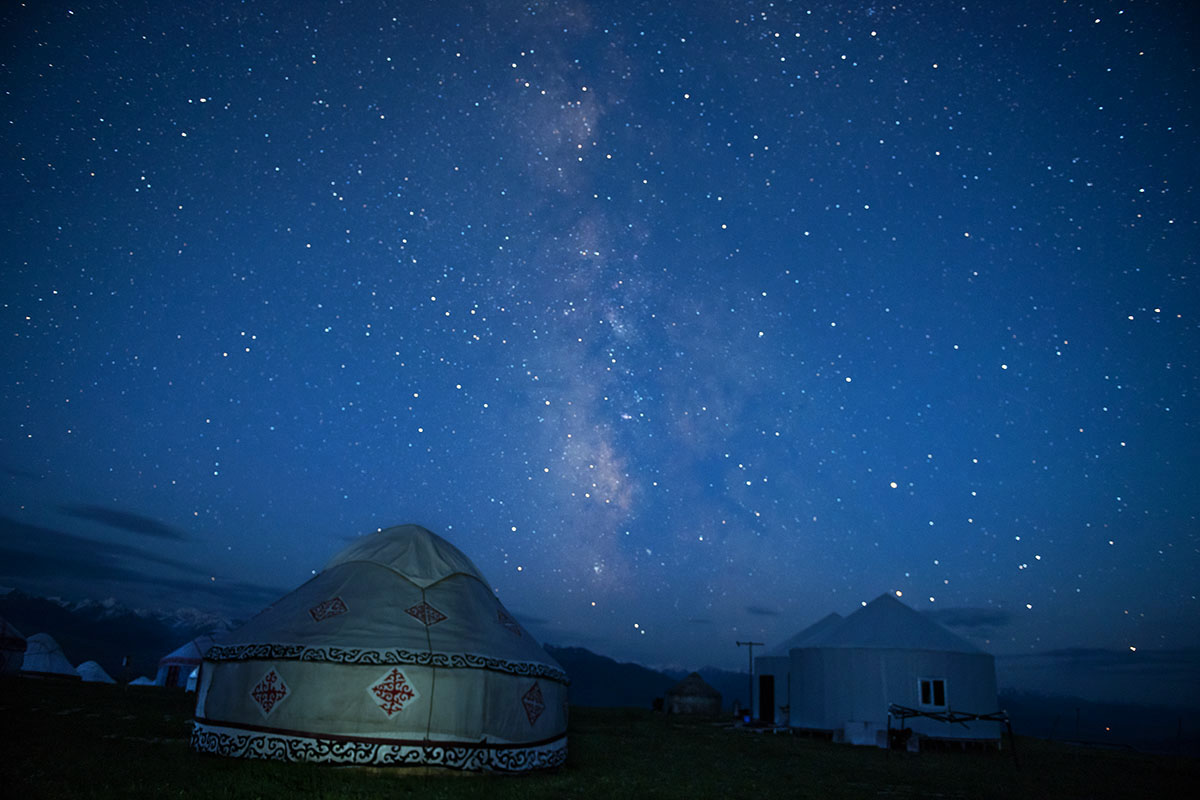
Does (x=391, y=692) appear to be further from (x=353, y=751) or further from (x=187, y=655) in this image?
(x=187, y=655)

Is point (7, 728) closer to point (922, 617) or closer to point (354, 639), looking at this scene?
point (354, 639)

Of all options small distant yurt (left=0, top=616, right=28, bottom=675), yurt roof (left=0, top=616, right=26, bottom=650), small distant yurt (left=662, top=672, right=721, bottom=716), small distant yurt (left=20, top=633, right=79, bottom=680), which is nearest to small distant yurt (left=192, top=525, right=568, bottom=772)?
small distant yurt (left=662, top=672, right=721, bottom=716)

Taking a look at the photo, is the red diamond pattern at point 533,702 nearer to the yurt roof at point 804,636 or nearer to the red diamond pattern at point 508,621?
the red diamond pattern at point 508,621

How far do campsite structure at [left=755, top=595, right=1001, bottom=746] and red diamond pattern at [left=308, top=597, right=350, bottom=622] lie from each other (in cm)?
1612

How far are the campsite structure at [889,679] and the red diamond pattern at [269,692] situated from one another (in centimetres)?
1675

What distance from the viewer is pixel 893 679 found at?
824 inches

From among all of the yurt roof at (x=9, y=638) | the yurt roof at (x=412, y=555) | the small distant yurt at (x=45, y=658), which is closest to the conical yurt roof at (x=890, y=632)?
the yurt roof at (x=412, y=555)

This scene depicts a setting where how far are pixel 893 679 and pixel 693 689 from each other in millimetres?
13679

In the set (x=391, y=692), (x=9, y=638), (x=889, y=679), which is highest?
(x=391, y=692)

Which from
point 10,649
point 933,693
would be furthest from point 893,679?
point 10,649

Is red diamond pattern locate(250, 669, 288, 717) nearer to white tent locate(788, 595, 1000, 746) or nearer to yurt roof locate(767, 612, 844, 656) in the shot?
white tent locate(788, 595, 1000, 746)

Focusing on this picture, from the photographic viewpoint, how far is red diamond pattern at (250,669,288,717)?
8875 millimetres

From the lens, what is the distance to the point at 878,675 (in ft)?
69.4

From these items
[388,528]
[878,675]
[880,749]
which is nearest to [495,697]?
[388,528]
